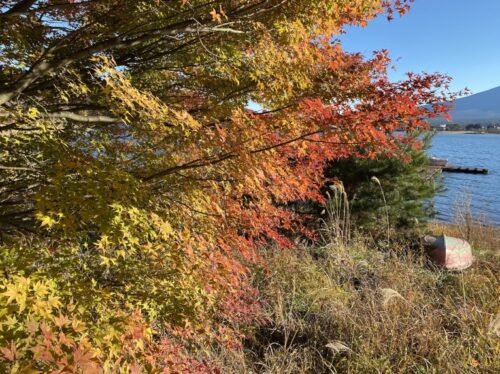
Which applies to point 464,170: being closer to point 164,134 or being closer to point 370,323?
point 370,323

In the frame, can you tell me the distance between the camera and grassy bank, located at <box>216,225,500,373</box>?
157 inches

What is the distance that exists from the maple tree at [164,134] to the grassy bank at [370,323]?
666 millimetres

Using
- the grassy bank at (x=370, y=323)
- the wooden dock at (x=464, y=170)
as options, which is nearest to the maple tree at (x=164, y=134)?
the grassy bank at (x=370, y=323)

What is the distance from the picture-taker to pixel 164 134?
3.87 m

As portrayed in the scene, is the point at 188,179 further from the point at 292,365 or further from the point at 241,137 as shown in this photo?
the point at 292,365

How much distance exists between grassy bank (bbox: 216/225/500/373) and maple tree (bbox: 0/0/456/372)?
666 mm

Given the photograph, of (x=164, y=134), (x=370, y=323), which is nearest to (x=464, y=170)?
(x=370, y=323)

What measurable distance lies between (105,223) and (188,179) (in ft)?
4.65

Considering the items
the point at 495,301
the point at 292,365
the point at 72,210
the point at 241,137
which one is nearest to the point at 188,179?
the point at 241,137

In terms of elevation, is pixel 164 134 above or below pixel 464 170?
above

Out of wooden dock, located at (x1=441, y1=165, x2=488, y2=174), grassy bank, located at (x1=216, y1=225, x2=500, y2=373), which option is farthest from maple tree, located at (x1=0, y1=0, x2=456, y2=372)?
wooden dock, located at (x1=441, y1=165, x2=488, y2=174)

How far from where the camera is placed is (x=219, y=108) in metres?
4.57

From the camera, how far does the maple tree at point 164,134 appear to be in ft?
9.51

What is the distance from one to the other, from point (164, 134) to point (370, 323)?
3303mm
